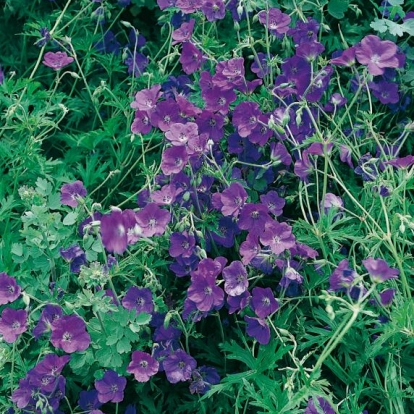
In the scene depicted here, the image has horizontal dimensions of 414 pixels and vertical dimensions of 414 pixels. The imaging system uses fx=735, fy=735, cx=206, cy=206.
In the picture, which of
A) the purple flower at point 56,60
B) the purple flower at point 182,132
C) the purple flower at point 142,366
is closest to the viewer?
the purple flower at point 142,366

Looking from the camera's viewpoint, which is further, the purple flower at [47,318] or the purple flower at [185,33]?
the purple flower at [185,33]

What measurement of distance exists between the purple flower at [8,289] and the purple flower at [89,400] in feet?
1.01

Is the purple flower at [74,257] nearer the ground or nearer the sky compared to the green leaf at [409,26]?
nearer the ground

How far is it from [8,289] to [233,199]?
25.3 inches

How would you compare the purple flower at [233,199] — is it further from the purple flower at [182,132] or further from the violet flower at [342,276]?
the violet flower at [342,276]

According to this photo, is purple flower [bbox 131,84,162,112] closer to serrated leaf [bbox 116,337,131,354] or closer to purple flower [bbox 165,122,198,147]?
purple flower [bbox 165,122,198,147]

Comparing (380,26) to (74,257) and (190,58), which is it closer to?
(190,58)

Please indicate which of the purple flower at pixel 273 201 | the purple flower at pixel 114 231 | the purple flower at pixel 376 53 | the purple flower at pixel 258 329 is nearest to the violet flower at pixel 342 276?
the purple flower at pixel 258 329

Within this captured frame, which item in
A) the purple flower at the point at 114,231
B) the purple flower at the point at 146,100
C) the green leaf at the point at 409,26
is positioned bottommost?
the purple flower at the point at 146,100

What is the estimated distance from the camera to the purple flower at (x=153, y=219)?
1902mm

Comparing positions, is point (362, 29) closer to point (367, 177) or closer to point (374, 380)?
Answer: point (367, 177)

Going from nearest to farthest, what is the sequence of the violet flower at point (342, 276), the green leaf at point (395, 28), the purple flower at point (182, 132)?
1. the violet flower at point (342, 276)
2. the purple flower at point (182, 132)
3. the green leaf at point (395, 28)

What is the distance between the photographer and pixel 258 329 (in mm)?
1927

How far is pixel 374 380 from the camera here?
6.48ft
